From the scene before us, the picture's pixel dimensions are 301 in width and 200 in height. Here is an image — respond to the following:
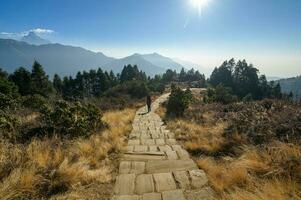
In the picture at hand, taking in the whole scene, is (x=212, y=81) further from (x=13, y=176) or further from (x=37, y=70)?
(x=13, y=176)

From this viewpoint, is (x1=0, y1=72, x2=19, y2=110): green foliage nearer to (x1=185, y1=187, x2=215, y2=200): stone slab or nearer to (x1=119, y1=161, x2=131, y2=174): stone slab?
(x1=119, y1=161, x2=131, y2=174): stone slab

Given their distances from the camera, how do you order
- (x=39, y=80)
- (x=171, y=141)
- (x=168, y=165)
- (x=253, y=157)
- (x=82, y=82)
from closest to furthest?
1. (x=253, y=157)
2. (x=168, y=165)
3. (x=171, y=141)
4. (x=39, y=80)
5. (x=82, y=82)

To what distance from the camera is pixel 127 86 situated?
131ft

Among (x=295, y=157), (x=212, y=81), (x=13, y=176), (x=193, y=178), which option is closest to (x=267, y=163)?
(x=295, y=157)

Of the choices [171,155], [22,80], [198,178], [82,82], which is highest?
[22,80]

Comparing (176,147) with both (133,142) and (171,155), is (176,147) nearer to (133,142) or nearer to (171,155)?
(171,155)

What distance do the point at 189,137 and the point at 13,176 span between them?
5353 mm

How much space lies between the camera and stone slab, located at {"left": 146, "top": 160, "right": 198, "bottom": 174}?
480 cm

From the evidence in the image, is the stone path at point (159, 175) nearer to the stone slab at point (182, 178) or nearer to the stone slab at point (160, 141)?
the stone slab at point (182, 178)

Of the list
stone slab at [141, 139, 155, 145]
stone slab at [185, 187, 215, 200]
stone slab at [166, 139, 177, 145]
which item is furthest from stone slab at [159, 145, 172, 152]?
stone slab at [185, 187, 215, 200]

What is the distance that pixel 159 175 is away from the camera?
4.46 metres

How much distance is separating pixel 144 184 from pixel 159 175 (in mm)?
475

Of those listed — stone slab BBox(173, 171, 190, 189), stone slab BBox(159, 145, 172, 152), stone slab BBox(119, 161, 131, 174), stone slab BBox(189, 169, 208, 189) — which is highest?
stone slab BBox(189, 169, 208, 189)

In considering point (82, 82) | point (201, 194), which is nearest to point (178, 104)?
point (201, 194)
